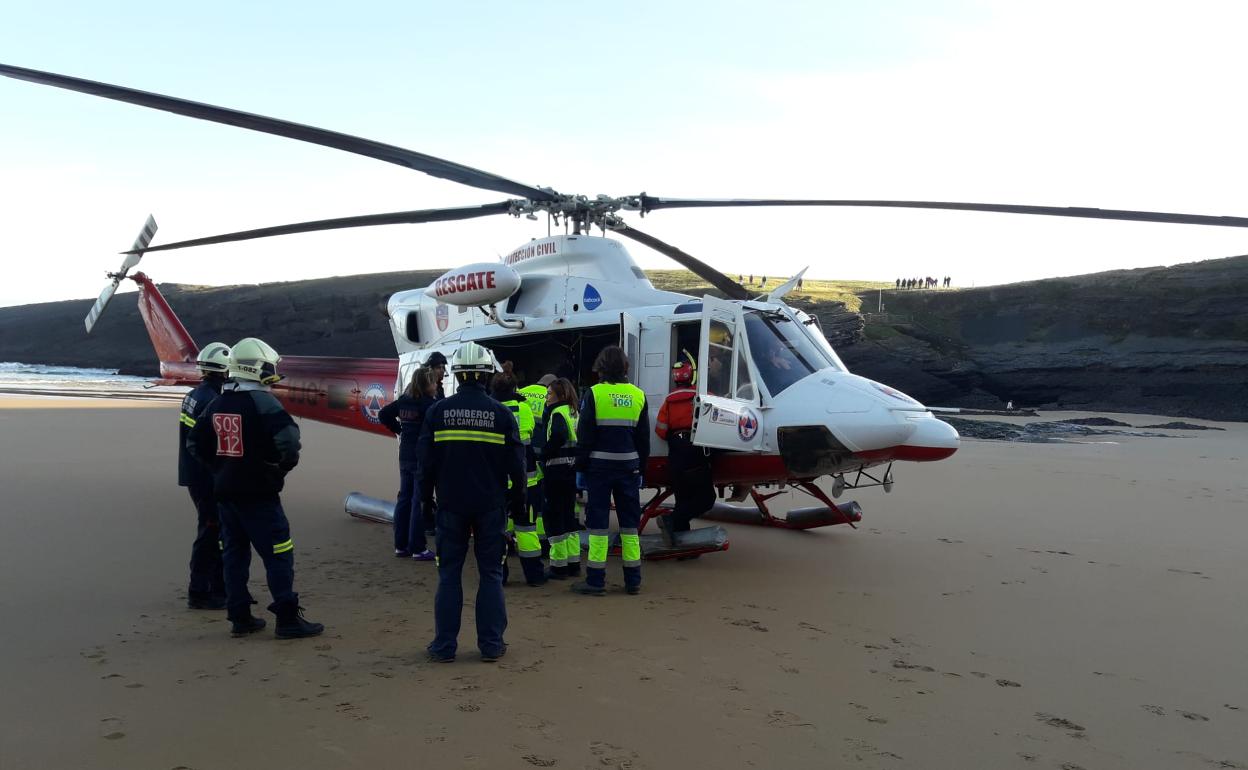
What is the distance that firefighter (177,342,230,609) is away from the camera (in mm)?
5672

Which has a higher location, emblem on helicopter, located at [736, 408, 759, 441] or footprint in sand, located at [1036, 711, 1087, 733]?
emblem on helicopter, located at [736, 408, 759, 441]

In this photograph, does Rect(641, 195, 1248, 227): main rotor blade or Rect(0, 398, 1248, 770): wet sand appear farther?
Rect(641, 195, 1248, 227): main rotor blade

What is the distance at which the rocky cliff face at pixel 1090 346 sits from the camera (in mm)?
33875

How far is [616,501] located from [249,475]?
2.61m

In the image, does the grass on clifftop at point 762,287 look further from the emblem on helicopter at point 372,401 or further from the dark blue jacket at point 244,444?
the dark blue jacket at point 244,444

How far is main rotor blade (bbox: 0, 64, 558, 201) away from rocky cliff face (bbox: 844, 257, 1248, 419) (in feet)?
104

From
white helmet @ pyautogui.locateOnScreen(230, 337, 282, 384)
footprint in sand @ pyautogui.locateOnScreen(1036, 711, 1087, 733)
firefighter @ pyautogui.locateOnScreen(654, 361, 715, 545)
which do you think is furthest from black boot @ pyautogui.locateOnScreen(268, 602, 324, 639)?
footprint in sand @ pyautogui.locateOnScreen(1036, 711, 1087, 733)

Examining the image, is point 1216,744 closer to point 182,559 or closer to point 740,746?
point 740,746

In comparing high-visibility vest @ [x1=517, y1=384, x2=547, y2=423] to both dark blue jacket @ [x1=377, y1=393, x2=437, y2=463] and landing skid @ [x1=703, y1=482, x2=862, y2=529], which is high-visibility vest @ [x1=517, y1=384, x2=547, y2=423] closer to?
dark blue jacket @ [x1=377, y1=393, x2=437, y2=463]

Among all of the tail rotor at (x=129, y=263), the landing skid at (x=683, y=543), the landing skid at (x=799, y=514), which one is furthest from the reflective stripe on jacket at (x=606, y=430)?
the tail rotor at (x=129, y=263)

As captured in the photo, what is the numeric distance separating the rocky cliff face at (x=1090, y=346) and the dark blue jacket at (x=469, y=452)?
32797mm

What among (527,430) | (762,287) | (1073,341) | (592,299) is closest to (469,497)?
(527,430)

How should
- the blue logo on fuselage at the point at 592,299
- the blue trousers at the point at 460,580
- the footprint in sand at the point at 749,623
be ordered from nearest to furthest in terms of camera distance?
the blue trousers at the point at 460,580 < the footprint in sand at the point at 749,623 < the blue logo on fuselage at the point at 592,299

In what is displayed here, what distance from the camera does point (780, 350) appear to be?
7.34m
